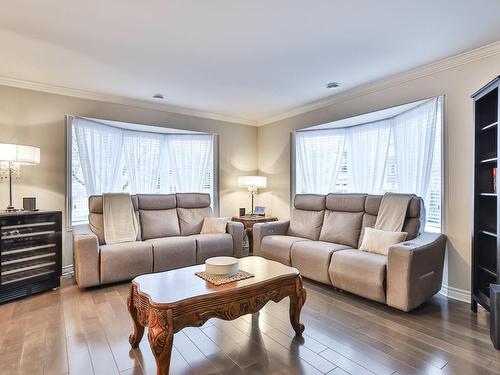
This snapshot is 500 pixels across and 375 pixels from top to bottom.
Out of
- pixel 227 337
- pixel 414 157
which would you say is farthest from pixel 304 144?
pixel 227 337

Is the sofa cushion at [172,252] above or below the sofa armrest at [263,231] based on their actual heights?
below

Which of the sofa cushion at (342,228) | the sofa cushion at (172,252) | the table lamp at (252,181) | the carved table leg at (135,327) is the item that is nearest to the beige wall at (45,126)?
the sofa cushion at (172,252)

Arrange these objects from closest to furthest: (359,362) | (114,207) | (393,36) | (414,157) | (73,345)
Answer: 1. (359,362)
2. (73,345)
3. (393,36)
4. (414,157)
5. (114,207)

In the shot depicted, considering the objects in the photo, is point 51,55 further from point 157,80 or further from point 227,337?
point 227,337

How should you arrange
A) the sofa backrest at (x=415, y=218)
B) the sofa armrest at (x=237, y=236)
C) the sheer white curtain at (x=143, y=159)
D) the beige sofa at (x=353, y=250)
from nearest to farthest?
the beige sofa at (x=353, y=250), the sofa backrest at (x=415, y=218), the sofa armrest at (x=237, y=236), the sheer white curtain at (x=143, y=159)

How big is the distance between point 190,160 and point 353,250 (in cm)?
306

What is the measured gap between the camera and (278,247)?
3.76 meters

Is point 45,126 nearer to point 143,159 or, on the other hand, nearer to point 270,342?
point 143,159

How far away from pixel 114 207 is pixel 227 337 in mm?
2460

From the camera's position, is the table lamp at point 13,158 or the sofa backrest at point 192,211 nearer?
the table lamp at point 13,158

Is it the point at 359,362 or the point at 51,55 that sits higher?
the point at 51,55

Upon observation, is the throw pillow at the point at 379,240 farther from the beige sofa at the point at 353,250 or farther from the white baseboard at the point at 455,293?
the white baseboard at the point at 455,293

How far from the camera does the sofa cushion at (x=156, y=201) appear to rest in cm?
417

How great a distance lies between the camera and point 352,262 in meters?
2.89
